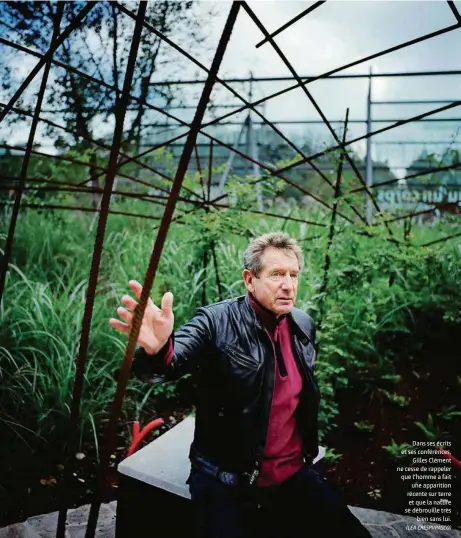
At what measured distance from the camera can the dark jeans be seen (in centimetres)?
157

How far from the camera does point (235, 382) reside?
171cm

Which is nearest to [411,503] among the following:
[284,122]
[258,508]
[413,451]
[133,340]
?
[413,451]

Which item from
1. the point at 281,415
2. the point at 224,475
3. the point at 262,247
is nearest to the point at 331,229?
the point at 262,247

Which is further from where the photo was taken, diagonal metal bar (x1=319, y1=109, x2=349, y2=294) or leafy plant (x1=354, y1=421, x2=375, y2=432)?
leafy plant (x1=354, y1=421, x2=375, y2=432)

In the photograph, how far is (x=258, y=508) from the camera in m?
1.65

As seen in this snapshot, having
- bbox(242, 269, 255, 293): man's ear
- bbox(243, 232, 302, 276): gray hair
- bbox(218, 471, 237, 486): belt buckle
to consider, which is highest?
bbox(243, 232, 302, 276): gray hair

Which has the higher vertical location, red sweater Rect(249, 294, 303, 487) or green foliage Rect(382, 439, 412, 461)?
red sweater Rect(249, 294, 303, 487)

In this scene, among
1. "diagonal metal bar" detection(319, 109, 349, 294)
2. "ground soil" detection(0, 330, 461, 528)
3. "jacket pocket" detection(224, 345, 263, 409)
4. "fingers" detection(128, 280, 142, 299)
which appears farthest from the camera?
"diagonal metal bar" detection(319, 109, 349, 294)

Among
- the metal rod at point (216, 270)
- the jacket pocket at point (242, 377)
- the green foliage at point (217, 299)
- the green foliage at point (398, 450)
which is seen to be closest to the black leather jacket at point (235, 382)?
the jacket pocket at point (242, 377)

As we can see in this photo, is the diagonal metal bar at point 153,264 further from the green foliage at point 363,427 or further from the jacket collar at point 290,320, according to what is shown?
the green foliage at point 363,427

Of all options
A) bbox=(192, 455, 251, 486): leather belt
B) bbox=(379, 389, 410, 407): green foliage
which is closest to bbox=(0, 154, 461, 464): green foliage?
bbox=(379, 389, 410, 407): green foliage

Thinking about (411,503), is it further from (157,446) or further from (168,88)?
(168,88)

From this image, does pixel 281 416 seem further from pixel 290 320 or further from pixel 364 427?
pixel 364 427

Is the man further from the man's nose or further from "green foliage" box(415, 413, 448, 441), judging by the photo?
"green foliage" box(415, 413, 448, 441)
